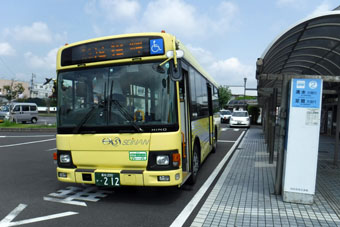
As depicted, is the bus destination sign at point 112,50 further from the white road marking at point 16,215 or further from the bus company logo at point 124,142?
the white road marking at point 16,215

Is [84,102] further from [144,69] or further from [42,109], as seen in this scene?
[42,109]

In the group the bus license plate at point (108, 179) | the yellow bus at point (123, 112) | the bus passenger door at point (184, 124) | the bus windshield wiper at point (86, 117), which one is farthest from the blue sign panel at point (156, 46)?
the bus license plate at point (108, 179)

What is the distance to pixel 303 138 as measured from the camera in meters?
4.69

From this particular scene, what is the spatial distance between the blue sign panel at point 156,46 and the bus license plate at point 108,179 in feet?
7.17

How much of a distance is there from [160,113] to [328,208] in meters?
3.27

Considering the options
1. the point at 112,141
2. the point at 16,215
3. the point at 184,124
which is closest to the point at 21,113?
the point at 16,215

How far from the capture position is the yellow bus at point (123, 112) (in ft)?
14.8

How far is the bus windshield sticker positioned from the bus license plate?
0.38m

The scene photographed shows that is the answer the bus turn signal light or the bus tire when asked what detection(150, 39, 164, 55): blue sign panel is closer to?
the bus turn signal light

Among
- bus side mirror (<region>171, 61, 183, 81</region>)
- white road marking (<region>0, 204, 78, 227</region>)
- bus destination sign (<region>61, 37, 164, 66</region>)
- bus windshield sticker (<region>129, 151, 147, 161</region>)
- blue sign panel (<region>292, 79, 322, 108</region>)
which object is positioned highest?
bus destination sign (<region>61, 37, 164, 66</region>)

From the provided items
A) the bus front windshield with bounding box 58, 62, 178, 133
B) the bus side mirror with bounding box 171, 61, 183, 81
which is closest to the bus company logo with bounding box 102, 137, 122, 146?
the bus front windshield with bounding box 58, 62, 178, 133

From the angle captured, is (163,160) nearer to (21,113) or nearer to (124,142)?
(124,142)

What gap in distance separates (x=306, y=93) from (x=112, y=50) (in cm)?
348

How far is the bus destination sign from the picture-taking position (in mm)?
4738
